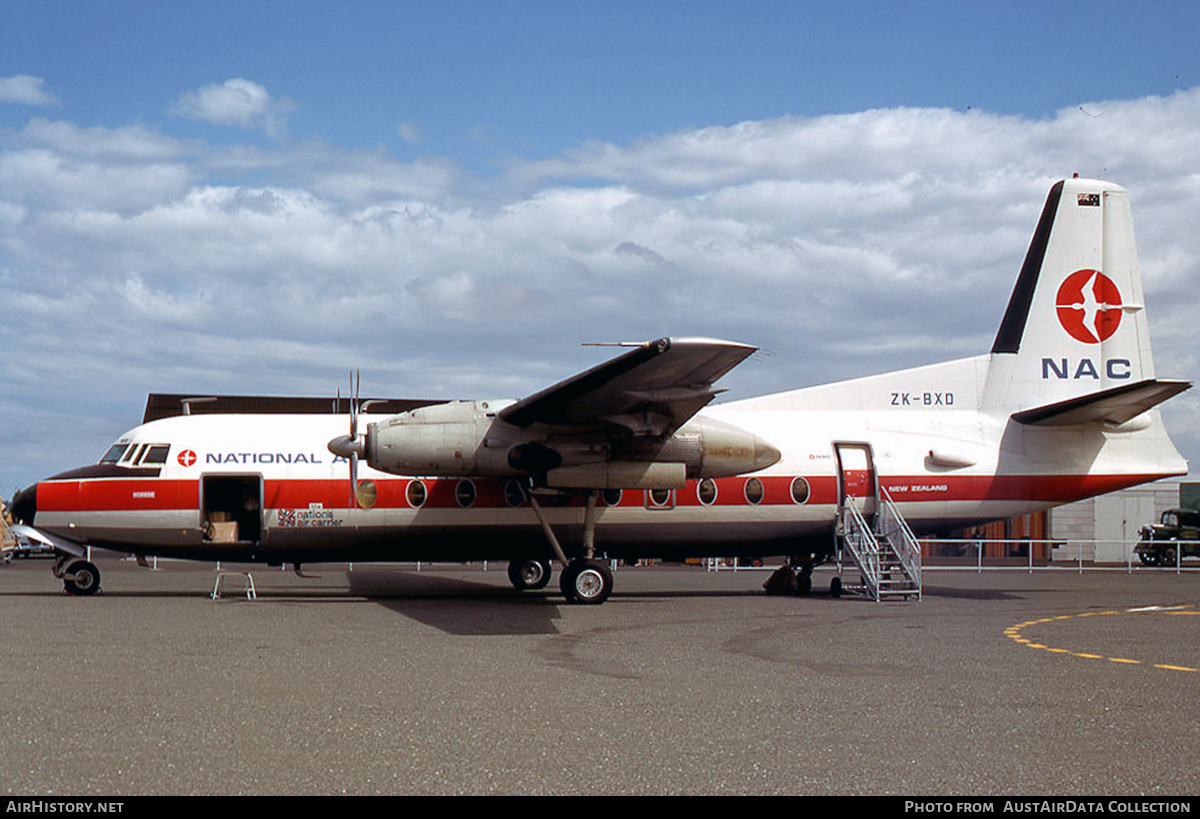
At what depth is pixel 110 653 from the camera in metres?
11.1

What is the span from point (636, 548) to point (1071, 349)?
32.3ft

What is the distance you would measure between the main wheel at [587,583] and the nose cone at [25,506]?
31.1 feet

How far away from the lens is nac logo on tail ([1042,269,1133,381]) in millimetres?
21953

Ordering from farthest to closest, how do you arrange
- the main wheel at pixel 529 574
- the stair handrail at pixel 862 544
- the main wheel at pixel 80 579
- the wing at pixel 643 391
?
the main wheel at pixel 529 574
the main wheel at pixel 80 579
the stair handrail at pixel 862 544
the wing at pixel 643 391

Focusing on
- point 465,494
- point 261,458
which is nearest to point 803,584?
point 465,494

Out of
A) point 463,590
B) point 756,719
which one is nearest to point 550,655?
point 756,719

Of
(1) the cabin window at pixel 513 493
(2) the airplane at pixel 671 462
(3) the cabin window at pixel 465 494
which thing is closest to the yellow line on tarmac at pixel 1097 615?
(2) the airplane at pixel 671 462

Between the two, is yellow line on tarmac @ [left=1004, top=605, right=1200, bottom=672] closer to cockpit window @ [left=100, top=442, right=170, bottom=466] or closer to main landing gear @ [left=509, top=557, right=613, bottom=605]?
main landing gear @ [left=509, top=557, right=613, bottom=605]

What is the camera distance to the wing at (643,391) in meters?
14.5

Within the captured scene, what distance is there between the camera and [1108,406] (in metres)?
19.6

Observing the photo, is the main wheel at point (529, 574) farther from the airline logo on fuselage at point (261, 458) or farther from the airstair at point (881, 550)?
the airstair at point (881, 550)

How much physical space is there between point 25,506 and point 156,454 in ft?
7.96

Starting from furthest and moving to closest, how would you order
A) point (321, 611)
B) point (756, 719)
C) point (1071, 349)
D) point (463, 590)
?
point (463, 590) < point (1071, 349) < point (321, 611) < point (756, 719)
